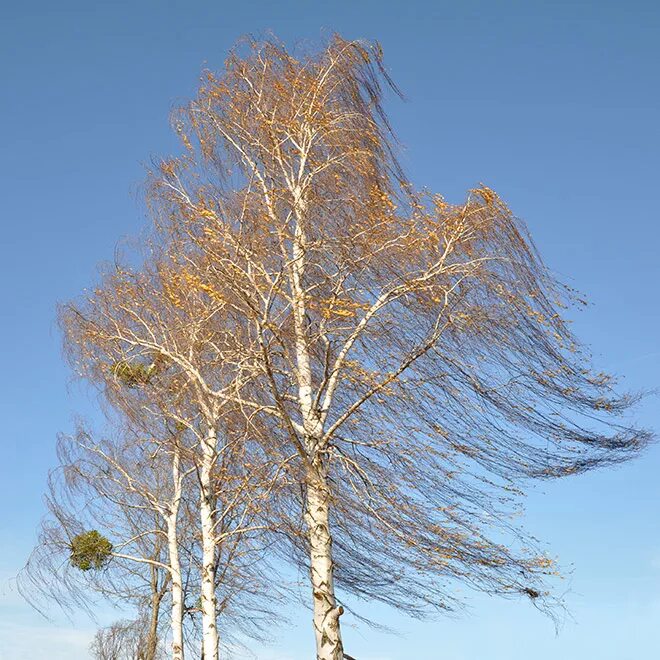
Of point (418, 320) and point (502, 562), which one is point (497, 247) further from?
point (502, 562)

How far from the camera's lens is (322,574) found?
287 inches

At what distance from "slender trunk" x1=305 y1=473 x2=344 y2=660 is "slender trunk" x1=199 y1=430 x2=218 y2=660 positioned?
384 centimetres

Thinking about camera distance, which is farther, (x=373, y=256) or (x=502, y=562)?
(x=373, y=256)

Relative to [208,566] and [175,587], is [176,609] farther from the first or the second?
[208,566]

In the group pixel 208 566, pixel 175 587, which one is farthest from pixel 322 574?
pixel 175 587

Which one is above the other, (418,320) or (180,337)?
(180,337)

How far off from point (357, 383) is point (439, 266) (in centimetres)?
132

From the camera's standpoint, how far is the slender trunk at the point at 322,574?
23.4 ft

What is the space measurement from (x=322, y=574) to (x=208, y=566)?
4.53 meters

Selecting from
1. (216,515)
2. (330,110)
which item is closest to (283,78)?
(330,110)

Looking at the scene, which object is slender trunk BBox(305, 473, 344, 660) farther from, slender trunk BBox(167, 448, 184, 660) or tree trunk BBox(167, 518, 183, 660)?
tree trunk BBox(167, 518, 183, 660)

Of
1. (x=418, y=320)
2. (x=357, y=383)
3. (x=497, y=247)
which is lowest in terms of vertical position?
(x=357, y=383)

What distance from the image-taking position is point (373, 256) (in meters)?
8.18

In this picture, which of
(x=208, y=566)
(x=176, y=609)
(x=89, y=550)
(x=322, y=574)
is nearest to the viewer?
(x=322, y=574)
